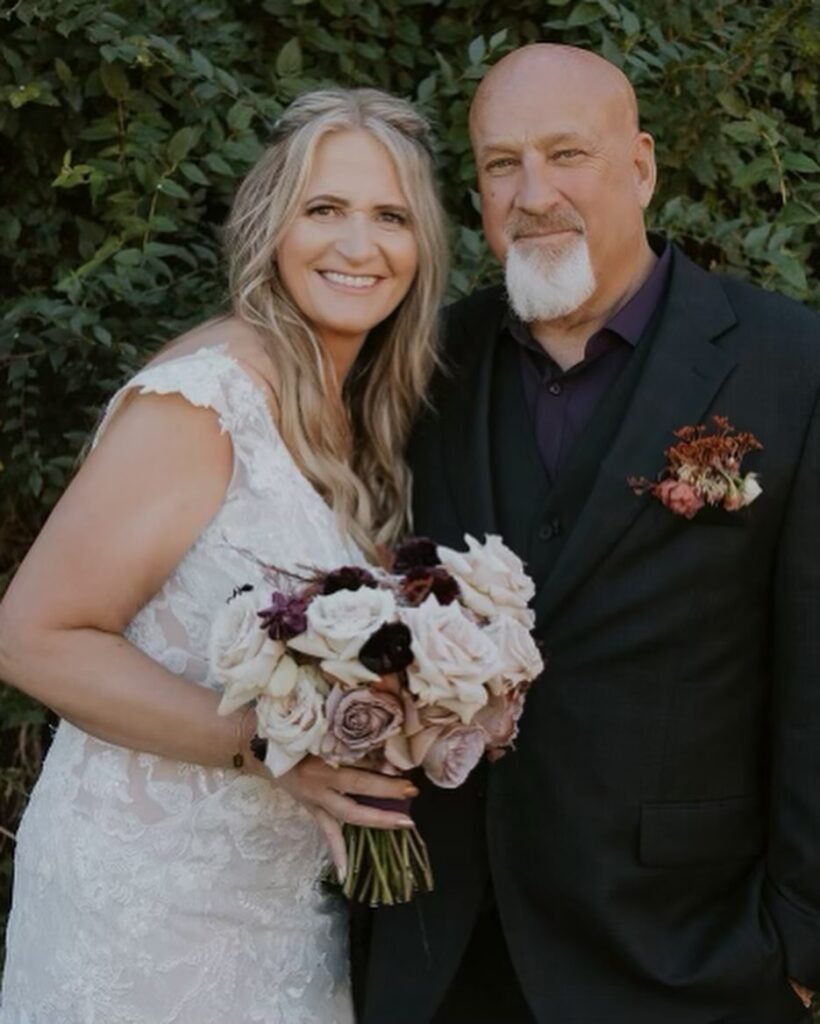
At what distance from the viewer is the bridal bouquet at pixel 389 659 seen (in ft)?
8.95

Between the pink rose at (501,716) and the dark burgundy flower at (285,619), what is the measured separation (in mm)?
359

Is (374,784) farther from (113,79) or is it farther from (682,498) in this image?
(113,79)

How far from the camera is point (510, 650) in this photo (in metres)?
2.84

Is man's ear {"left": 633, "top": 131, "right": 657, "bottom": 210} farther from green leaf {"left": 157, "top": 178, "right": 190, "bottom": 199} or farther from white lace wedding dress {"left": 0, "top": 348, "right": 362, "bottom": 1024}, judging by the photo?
green leaf {"left": 157, "top": 178, "right": 190, "bottom": 199}

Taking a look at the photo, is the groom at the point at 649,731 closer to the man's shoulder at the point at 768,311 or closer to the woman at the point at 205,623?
the man's shoulder at the point at 768,311

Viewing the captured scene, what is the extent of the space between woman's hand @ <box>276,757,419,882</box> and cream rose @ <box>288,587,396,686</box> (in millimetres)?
232

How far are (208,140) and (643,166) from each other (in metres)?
1.40

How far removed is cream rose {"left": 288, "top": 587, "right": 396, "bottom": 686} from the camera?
2701 mm

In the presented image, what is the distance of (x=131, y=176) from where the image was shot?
15.3 ft

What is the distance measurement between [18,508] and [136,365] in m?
0.85

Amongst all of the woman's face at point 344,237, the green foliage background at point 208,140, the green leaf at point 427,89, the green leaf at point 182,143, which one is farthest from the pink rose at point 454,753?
the green leaf at point 427,89

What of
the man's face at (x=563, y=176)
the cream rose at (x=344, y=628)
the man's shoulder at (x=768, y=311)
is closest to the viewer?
the cream rose at (x=344, y=628)

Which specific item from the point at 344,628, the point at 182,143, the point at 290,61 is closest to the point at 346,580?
the point at 344,628

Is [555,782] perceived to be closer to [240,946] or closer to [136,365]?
[240,946]
